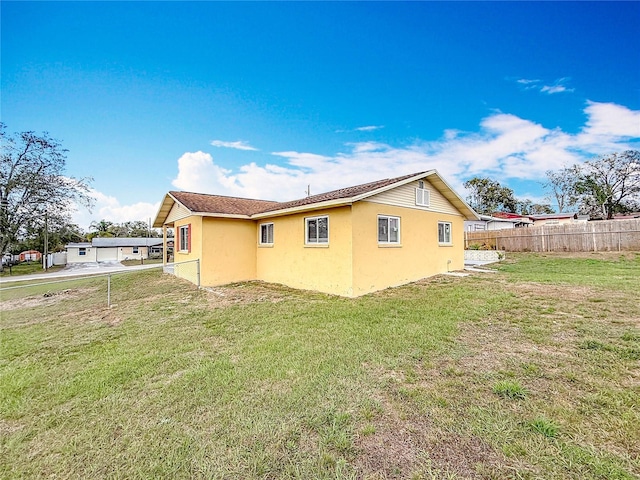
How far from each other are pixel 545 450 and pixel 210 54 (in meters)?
14.5

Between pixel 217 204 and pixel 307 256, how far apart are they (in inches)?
202

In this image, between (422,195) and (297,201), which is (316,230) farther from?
(422,195)

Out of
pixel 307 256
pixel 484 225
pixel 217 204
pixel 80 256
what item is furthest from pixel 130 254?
pixel 484 225

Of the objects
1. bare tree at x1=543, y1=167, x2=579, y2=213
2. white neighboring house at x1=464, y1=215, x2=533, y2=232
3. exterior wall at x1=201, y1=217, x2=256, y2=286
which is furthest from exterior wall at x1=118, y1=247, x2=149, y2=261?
bare tree at x1=543, y1=167, x2=579, y2=213

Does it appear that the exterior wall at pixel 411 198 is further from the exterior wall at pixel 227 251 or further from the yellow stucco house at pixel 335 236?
the exterior wall at pixel 227 251

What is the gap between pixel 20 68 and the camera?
1048cm

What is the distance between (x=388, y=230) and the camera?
32.7 feet

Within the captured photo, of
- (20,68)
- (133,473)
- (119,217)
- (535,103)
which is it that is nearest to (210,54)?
(20,68)

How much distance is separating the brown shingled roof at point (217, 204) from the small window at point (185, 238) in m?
1.22

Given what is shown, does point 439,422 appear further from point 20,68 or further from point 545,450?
point 20,68

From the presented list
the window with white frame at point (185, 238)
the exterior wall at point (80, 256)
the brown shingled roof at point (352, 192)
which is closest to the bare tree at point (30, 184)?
the exterior wall at point (80, 256)

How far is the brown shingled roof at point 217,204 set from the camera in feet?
37.3

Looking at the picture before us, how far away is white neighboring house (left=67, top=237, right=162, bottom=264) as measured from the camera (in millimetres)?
40259

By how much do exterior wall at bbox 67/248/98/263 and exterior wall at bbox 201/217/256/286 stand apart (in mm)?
39718
